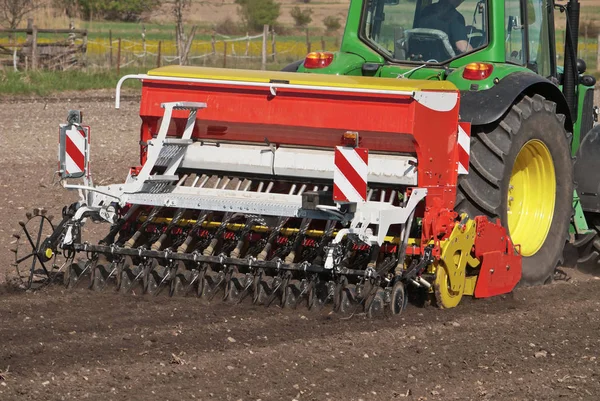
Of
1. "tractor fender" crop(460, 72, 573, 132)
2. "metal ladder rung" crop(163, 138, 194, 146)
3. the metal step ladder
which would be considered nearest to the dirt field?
the metal step ladder

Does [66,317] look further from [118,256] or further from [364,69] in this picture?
[364,69]

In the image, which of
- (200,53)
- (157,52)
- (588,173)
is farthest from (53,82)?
(588,173)

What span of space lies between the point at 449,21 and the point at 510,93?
0.95 meters

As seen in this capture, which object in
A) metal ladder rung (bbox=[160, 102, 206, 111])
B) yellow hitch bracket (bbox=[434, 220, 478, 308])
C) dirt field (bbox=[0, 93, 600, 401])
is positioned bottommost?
dirt field (bbox=[0, 93, 600, 401])

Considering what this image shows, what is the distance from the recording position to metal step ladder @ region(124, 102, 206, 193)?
677 centimetres

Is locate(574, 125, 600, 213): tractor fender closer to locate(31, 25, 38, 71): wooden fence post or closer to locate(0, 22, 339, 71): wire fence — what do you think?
locate(0, 22, 339, 71): wire fence

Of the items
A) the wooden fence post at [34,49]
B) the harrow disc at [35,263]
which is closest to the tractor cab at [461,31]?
the harrow disc at [35,263]

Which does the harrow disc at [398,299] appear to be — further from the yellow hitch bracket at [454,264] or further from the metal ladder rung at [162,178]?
the metal ladder rung at [162,178]

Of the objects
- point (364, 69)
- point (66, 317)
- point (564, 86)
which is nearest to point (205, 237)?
point (66, 317)

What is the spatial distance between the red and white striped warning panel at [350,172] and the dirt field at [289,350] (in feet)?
2.30

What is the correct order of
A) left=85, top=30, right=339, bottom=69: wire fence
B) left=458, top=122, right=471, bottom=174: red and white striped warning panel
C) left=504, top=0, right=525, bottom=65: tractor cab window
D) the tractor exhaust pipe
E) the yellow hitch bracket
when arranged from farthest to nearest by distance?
left=85, top=30, right=339, bottom=69: wire fence < the tractor exhaust pipe < left=504, top=0, right=525, bottom=65: tractor cab window < left=458, top=122, right=471, bottom=174: red and white striped warning panel < the yellow hitch bracket

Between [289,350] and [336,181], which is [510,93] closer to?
[336,181]

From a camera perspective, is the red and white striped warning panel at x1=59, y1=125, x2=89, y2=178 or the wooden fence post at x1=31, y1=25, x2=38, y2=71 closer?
the red and white striped warning panel at x1=59, y1=125, x2=89, y2=178

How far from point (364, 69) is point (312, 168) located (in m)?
1.20
